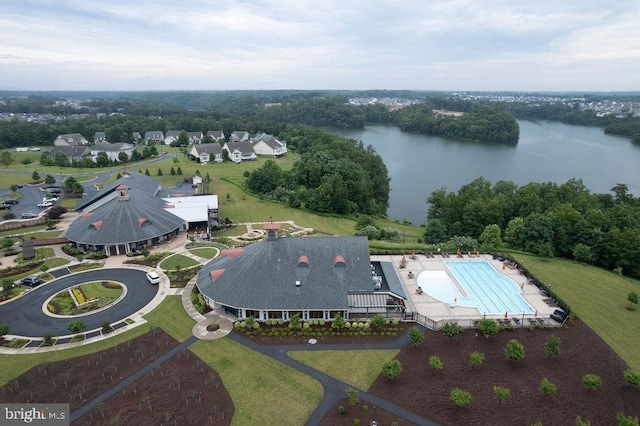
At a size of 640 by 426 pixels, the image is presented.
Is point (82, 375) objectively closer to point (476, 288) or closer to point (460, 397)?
point (460, 397)

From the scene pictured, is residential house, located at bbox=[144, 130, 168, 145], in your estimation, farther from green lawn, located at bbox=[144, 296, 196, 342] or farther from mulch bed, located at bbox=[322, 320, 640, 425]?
mulch bed, located at bbox=[322, 320, 640, 425]

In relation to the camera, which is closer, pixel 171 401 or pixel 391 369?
pixel 171 401

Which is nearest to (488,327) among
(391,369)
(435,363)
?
(435,363)

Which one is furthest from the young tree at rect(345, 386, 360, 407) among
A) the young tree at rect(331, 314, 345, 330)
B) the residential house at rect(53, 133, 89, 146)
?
the residential house at rect(53, 133, 89, 146)

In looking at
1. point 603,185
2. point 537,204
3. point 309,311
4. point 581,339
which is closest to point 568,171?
point 603,185

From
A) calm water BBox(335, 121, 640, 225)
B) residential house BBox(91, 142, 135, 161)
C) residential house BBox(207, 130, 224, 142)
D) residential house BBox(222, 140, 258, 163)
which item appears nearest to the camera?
calm water BBox(335, 121, 640, 225)

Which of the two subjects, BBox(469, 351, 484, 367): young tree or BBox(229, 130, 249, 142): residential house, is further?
BBox(229, 130, 249, 142): residential house

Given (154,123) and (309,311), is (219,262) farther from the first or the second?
(154,123)
